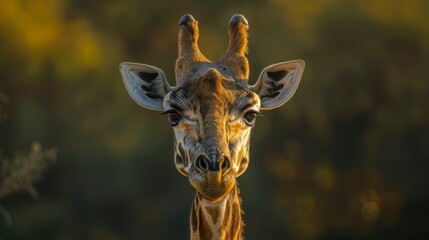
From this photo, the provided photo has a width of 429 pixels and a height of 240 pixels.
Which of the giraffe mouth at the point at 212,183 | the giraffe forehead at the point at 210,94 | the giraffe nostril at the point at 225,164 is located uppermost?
the giraffe forehead at the point at 210,94

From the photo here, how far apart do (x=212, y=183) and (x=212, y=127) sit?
1.45 ft

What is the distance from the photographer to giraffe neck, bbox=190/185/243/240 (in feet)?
24.3

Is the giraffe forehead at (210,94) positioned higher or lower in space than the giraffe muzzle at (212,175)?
higher

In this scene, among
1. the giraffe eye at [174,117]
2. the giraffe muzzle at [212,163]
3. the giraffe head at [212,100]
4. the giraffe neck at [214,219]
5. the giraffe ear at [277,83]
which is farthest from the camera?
the giraffe ear at [277,83]

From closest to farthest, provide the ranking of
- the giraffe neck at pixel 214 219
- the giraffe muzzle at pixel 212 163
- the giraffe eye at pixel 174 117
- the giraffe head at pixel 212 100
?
1. the giraffe muzzle at pixel 212 163
2. the giraffe head at pixel 212 100
3. the giraffe neck at pixel 214 219
4. the giraffe eye at pixel 174 117

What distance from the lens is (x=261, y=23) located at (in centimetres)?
1856

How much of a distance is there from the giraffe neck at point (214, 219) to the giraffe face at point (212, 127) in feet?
0.70

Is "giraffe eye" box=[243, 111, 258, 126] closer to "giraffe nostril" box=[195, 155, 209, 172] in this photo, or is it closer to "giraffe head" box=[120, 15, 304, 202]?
"giraffe head" box=[120, 15, 304, 202]

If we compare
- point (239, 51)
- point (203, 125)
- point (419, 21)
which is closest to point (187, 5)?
point (419, 21)

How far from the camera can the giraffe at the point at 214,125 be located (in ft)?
22.9

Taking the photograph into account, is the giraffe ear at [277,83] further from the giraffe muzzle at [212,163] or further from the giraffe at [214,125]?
the giraffe muzzle at [212,163]

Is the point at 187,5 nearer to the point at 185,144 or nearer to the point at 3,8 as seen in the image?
the point at 3,8

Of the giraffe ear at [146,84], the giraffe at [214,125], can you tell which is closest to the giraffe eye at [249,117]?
the giraffe at [214,125]

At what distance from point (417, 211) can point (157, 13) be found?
16.9ft
